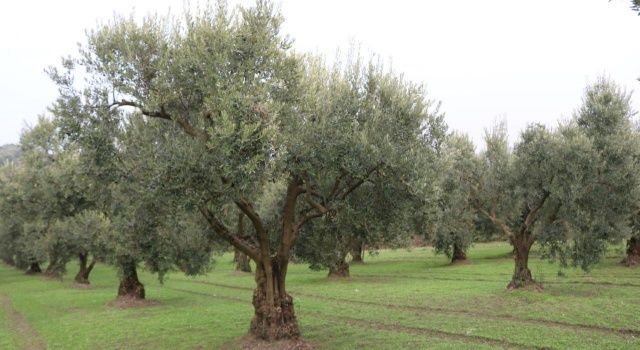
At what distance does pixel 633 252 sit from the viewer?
151ft

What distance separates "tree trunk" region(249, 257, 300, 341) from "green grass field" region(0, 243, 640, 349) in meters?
1.58

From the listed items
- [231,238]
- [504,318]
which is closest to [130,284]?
[231,238]

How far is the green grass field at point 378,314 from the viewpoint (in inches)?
838

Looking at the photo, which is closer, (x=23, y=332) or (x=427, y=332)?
(x=427, y=332)

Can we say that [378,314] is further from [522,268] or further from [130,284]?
[130,284]

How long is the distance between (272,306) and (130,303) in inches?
820

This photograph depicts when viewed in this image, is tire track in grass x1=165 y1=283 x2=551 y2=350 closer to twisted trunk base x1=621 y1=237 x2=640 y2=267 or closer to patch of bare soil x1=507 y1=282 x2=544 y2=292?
patch of bare soil x1=507 y1=282 x2=544 y2=292

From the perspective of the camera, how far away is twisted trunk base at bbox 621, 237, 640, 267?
45.4 metres

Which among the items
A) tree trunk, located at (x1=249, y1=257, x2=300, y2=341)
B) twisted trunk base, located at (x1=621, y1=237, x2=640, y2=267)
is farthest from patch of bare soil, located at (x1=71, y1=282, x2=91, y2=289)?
twisted trunk base, located at (x1=621, y1=237, x2=640, y2=267)

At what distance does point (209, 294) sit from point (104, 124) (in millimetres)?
27996

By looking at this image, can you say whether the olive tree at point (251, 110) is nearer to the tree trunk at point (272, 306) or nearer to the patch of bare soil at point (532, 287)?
the tree trunk at point (272, 306)

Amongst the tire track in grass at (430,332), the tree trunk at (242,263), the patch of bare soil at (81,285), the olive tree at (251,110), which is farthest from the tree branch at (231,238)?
the tree trunk at (242,263)

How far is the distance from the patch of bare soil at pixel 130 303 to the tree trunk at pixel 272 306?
18943 millimetres

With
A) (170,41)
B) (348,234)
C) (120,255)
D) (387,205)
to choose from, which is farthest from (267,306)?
(120,255)
